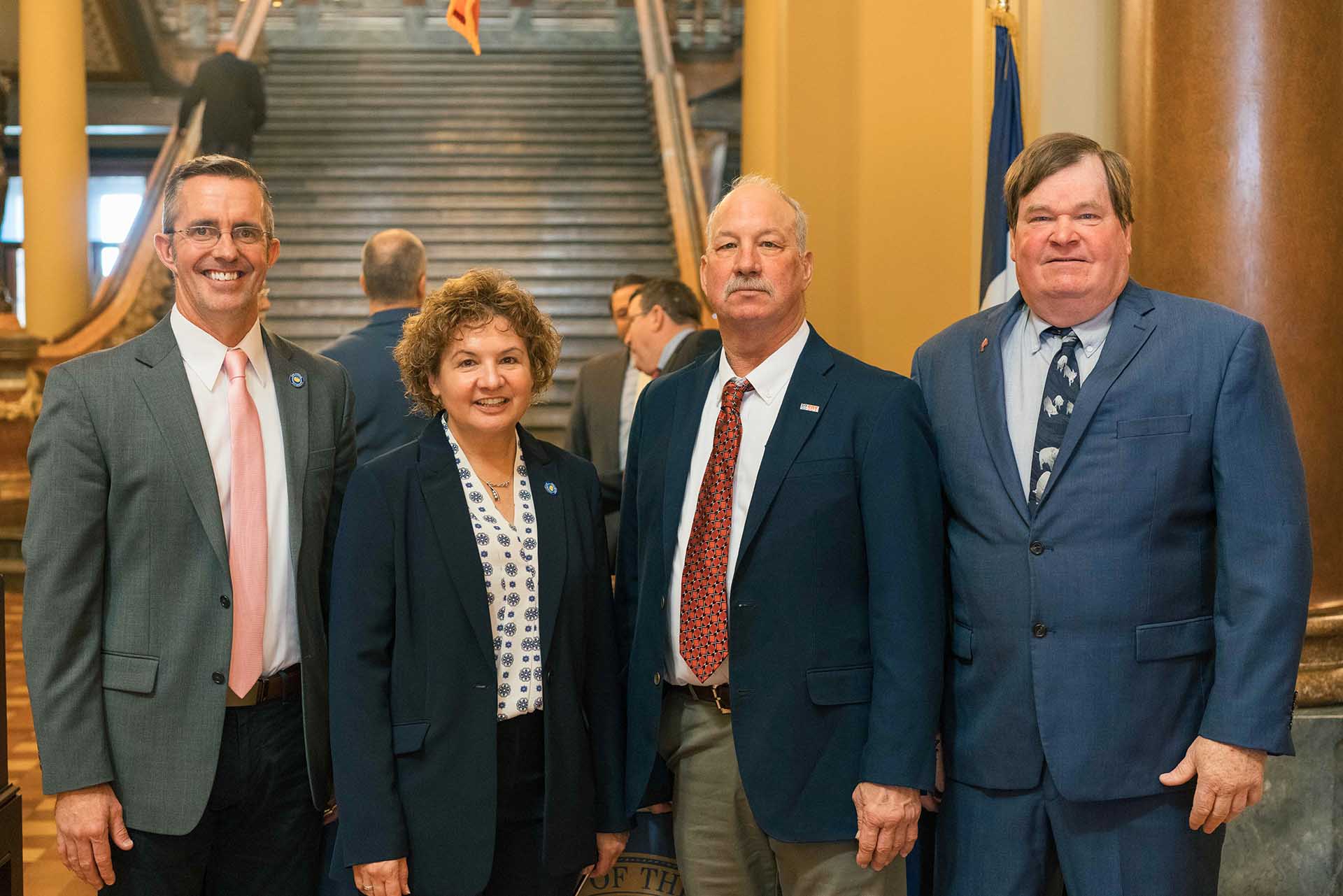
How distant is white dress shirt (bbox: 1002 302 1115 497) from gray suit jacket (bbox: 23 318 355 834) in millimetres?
1307

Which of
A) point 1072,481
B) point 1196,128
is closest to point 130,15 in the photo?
point 1196,128

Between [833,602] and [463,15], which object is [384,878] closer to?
[833,602]

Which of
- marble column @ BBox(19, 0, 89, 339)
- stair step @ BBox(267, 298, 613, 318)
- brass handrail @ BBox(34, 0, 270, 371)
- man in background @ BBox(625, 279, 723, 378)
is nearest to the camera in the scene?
man in background @ BBox(625, 279, 723, 378)

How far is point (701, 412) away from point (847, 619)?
19.1 inches

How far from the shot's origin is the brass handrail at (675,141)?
36.7ft

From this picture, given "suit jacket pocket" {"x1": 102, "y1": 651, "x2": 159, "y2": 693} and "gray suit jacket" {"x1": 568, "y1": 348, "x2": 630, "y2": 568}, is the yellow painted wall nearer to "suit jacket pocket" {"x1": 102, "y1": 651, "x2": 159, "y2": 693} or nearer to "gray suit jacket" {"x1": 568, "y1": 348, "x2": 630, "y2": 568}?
Answer: "gray suit jacket" {"x1": 568, "y1": 348, "x2": 630, "y2": 568}

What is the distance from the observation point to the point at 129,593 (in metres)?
2.11

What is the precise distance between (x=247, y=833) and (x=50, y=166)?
389 inches

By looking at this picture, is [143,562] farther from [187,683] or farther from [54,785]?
[54,785]

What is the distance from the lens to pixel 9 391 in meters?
9.87

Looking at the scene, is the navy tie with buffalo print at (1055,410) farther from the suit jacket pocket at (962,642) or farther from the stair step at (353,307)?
the stair step at (353,307)

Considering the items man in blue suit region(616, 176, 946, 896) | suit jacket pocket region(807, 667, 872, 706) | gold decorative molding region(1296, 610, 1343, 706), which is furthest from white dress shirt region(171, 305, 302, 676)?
gold decorative molding region(1296, 610, 1343, 706)

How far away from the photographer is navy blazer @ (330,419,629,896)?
80.7 inches

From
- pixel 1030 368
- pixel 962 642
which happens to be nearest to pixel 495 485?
pixel 962 642
